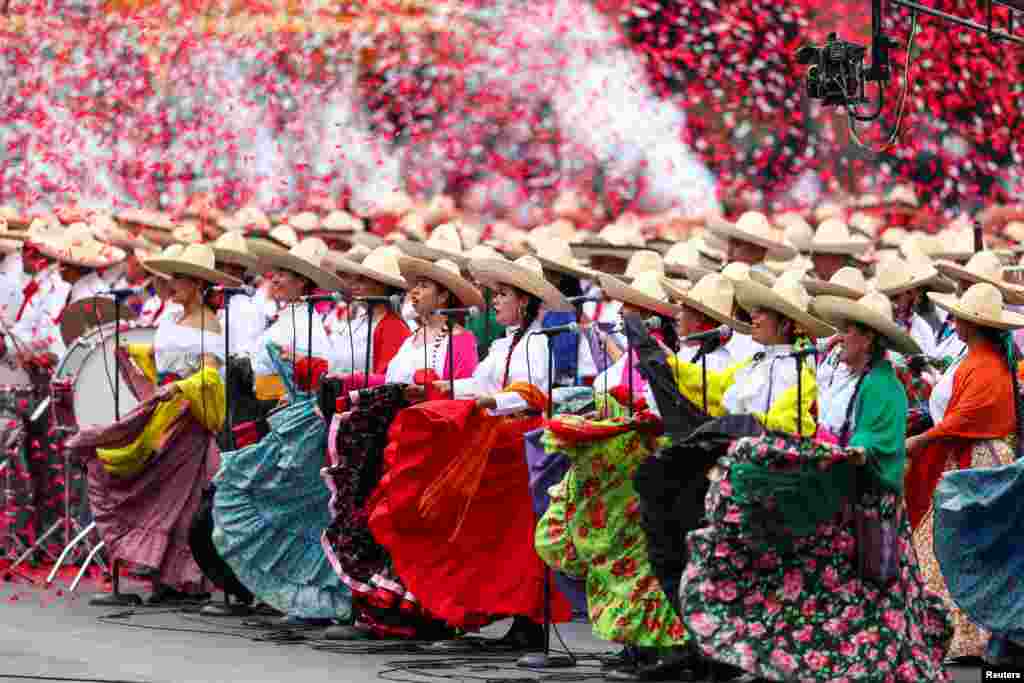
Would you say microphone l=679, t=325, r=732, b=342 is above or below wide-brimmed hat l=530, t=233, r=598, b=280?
below

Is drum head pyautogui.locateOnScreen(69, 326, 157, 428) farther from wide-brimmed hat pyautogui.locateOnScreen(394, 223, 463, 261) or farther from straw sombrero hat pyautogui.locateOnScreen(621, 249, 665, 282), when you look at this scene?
straw sombrero hat pyautogui.locateOnScreen(621, 249, 665, 282)

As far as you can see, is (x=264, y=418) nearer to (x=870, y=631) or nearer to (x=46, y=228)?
(x=46, y=228)

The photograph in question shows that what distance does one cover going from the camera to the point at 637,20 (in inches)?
1166

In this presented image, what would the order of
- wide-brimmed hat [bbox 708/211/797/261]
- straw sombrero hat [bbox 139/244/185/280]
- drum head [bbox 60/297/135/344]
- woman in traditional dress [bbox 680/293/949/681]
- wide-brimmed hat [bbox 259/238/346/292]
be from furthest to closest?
wide-brimmed hat [bbox 708/211/797/261], drum head [bbox 60/297/135/344], straw sombrero hat [bbox 139/244/185/280], wide-brimmed hat [bbox 259/238/346/292], woman in traditional dress [bbox 680/293/949/681]

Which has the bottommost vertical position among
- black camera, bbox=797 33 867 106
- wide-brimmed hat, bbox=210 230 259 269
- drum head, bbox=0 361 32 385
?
drum head, bbox=0 361 32 385

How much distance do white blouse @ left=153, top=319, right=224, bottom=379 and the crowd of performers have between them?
2cm

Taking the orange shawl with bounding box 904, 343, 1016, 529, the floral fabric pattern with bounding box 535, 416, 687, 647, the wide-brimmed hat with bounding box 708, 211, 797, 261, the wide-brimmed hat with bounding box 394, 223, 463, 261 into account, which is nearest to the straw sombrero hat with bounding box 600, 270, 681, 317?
the floral fabric pattern with bounding box 535, 416, 687, 647

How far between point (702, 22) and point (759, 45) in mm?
1160

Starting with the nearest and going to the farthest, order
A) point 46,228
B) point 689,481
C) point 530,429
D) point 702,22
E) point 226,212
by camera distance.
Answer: point 689,481
point 530,429
point 46,228
point 226,212
point 702,22

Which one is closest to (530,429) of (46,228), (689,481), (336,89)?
(689,481)

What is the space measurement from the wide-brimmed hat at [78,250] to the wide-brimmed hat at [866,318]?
7529 millimetres

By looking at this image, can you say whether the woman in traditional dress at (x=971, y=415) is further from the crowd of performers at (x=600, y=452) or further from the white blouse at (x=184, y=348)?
the white blouse at (x=184, y=348)

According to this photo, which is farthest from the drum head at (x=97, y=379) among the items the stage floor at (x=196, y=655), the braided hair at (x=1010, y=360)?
the braided hair at (x=1010, y=360)

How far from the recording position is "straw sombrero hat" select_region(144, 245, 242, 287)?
1410 cm
